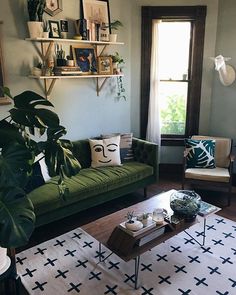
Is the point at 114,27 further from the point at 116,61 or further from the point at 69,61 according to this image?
the point at 69,61

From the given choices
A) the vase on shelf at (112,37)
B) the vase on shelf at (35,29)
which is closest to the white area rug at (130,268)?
the vase on shelf at (35,29)

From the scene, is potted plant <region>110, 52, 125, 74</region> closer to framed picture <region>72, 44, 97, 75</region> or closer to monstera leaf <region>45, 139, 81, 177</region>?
framed picture <region>72, 44, 97, 75</region>

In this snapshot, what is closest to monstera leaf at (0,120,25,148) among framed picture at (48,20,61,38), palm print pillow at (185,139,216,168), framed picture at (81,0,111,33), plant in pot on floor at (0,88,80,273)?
plant in pot on floor at (0,88,80,273)

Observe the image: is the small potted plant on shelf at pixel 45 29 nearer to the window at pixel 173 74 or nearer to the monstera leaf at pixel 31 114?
the monstera leaf at pixel 31 114

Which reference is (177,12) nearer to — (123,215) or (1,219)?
(123,215)

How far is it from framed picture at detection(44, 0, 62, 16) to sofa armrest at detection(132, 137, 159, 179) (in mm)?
1796

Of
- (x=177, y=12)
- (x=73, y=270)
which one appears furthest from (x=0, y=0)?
(x=73, y=270)

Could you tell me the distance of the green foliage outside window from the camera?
4.34 metres

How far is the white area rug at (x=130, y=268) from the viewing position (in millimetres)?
2266

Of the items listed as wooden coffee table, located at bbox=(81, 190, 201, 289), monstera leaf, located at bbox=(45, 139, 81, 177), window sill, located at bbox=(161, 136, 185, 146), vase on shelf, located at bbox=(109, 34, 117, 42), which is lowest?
wooden coffee table, located at bbox=(81, 190, 201, 289)

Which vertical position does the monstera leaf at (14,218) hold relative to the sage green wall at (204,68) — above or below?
below

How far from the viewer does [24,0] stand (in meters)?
3.04

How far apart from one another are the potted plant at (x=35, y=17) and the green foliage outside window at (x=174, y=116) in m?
2.08

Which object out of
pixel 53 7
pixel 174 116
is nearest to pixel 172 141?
pixel 174 116
